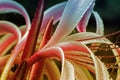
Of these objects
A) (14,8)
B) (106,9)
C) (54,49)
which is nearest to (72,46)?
(54,49)

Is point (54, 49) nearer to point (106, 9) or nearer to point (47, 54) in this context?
point (47, 54)

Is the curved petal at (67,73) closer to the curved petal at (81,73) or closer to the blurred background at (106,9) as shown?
the curved petal at (81,73)

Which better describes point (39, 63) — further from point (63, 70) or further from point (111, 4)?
point (111, 4)

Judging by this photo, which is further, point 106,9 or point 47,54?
point 106,9

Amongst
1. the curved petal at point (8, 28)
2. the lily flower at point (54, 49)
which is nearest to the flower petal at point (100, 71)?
the lily flower at point (54, 49)

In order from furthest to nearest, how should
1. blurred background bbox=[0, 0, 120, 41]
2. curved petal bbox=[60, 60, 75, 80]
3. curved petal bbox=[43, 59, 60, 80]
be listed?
blurred background bbox=[0, 0, 120, 41] → curved petal bbox=[43, 59, 60, 80] → curved petal bbox=[60, 60, 75, 80]

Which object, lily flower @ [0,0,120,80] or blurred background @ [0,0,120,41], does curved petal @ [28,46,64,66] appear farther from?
blurred background @ [0,0,120,41]

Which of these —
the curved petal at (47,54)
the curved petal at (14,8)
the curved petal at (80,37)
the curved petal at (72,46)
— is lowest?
the curved petal at (47,54)

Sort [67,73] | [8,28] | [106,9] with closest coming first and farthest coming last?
1. [67,73]
2. [8,28]
3. [106,9]

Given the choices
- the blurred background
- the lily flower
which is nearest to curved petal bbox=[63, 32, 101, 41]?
the lily flower
